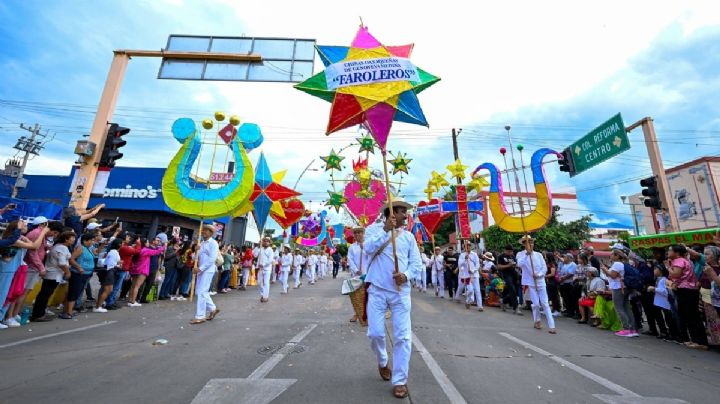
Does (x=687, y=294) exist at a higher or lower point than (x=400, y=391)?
higher

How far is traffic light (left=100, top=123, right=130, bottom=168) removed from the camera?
34.9 feet

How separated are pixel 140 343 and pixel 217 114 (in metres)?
6.38

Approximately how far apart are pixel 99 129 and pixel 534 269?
13.2 metres

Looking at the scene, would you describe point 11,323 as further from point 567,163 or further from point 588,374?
point 567,163

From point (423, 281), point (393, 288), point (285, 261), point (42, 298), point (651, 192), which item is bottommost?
point (42, 298)

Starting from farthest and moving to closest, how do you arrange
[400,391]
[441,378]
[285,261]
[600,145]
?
[285,261] < [600,145] < [441,378] < [400,391]

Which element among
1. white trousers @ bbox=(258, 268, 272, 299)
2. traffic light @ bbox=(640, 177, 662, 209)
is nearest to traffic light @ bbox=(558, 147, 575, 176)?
traffic light @ bbox=(640, 177, 662, 209)

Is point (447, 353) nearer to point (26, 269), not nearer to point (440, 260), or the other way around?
point (26, 269)

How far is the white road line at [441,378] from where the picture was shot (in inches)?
125

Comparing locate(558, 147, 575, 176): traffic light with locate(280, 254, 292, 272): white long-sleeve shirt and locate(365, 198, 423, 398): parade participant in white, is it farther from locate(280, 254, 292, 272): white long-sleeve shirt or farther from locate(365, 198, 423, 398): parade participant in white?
locate(280, 254, 292, 272): white long-sleeve shirt

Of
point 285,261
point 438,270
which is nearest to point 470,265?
point 438,270

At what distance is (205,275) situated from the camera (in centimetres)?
705

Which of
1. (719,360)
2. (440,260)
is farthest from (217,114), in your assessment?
(719,360)

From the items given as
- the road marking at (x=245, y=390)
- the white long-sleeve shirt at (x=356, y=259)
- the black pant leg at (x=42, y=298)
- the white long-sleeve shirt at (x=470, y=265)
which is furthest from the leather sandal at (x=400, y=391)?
the white long-sleeve shirt at (x=470, y=265)
